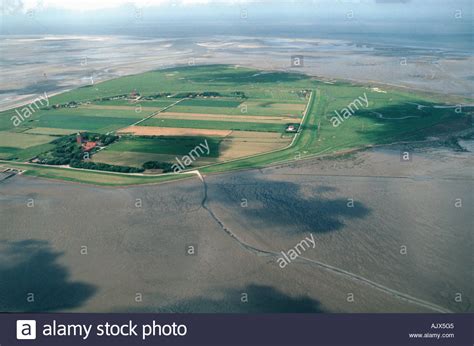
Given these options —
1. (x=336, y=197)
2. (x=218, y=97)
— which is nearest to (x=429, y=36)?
(x=218, y=97)

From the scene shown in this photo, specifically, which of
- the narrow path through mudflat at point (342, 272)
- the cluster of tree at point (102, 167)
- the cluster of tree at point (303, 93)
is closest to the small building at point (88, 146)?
the cluster of tree at point (102, 167)

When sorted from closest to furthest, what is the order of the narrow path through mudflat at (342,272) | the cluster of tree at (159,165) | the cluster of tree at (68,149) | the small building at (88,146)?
the narrow path through mudflat at (342,272)
the cluster of tree at (159,165)
the cluster of tree at (68,149)
the small building at (88,146)

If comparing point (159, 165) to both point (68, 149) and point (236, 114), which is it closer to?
point (68, 149)

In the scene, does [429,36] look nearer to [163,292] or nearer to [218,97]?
[218,97]

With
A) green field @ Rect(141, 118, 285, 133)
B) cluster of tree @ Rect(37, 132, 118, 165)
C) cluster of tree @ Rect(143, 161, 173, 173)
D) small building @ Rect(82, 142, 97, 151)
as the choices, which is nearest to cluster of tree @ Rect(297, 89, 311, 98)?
green field @ Rect(141, 118, 285, 133)

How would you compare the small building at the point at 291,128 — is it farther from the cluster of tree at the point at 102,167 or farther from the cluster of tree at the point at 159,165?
the cluster of tree at the point at 102,167

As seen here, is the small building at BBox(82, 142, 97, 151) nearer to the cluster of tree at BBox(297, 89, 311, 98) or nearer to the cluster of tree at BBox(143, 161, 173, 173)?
the cluster of tree at BBox(143, 161, 173, 173)
